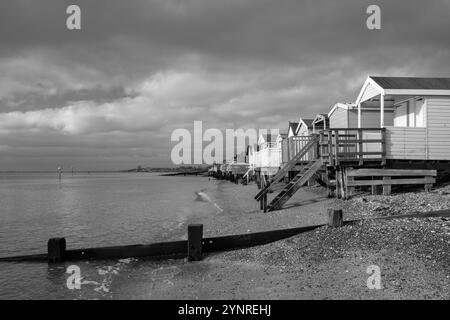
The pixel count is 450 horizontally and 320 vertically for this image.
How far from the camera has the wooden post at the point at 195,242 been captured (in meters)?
9.21

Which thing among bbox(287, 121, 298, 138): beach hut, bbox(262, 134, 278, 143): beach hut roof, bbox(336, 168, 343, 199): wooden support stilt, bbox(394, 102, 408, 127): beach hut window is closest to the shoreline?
bbox(336, 168, 343, 199): wooden support stilt

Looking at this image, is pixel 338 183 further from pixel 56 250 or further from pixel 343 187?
pixel 56 250

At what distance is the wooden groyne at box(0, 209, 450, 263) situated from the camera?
9.26m

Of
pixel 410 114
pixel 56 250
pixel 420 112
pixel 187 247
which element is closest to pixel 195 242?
pixel 187 247

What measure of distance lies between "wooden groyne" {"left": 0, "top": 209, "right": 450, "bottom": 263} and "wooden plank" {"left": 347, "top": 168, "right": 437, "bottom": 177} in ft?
21.3

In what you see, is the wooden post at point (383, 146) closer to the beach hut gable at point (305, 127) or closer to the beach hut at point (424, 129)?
the beach hut at point (424, 129)

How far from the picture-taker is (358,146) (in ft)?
57.5

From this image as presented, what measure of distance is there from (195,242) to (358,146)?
37.1 ft

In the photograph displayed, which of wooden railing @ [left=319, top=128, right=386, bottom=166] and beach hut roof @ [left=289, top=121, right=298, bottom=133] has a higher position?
beach hut roof @ [left=289, top=121, right=298, bottom=133]

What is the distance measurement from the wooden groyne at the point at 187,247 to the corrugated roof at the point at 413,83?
9.32 m

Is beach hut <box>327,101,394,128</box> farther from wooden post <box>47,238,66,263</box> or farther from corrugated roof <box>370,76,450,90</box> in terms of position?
wooden post <box>47,238,66,263</box>

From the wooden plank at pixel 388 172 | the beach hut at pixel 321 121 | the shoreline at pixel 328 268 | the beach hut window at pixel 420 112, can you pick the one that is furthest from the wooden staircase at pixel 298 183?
the beach hut at pixel 321 121

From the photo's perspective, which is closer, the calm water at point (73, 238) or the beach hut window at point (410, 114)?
the calm water at point (73, 238)
